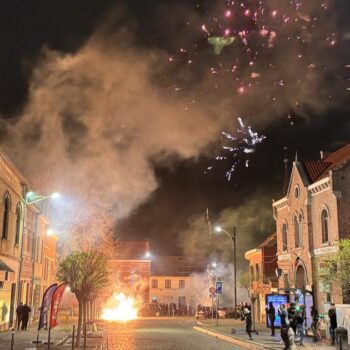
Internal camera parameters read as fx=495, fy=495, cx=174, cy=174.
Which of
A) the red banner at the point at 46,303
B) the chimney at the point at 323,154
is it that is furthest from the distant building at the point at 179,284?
the red banner at the point at 46,303

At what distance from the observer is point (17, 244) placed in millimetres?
29922

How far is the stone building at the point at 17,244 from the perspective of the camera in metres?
26.0

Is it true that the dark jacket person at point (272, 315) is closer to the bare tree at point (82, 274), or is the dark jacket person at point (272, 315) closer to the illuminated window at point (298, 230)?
the illuminated window at point (298, 230)

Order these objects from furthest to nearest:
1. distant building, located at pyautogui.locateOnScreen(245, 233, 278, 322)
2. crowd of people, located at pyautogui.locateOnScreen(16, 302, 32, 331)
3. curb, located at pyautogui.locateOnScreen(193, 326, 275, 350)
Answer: distant building, located at pyautogui.locateOnScreen(245, 233, 278, 322) → crowd of people, located at pyautogui.locateOnScreen(16, 302, 32, 331) → curb, located at pyautogui.locateOnScreen(193, 326, 275, 350)

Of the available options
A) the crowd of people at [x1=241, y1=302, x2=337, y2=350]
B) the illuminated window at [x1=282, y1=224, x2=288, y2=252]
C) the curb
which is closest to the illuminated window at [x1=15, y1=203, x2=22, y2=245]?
the curb

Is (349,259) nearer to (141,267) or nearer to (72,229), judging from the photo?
(72,229)

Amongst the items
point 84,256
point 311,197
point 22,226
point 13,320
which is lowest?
point 13,320

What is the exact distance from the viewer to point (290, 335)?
1817 centimetres

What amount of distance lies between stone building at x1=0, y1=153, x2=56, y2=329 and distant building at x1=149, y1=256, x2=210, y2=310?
40837 mm

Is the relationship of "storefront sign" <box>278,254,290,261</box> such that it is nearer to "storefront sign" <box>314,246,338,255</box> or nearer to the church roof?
"storefront sign" <box>314,246,338,255</box>

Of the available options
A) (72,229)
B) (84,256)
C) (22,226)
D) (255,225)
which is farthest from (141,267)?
(84,256)

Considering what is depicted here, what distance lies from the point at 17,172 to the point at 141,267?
52.5m

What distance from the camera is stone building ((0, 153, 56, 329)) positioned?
2601 cm

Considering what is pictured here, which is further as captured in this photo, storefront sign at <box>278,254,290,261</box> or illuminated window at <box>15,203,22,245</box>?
storefront sign at <box>278,254,290,261</box>
